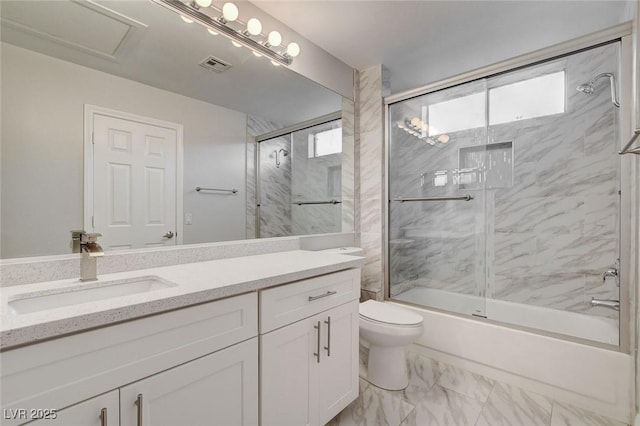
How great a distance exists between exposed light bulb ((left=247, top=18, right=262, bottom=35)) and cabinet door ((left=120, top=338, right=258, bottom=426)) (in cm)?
168

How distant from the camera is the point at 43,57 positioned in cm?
105

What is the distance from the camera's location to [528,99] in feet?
7.88

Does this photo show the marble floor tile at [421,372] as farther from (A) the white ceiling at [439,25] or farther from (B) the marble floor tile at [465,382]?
(A) the white ceiling at [439,25]

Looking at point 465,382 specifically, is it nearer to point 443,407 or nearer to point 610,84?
point 443,407

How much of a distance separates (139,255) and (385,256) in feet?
6.16

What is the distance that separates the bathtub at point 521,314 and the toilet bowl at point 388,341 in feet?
2.16

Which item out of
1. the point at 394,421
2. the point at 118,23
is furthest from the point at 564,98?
the point at 118,23

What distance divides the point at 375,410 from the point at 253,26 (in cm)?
231

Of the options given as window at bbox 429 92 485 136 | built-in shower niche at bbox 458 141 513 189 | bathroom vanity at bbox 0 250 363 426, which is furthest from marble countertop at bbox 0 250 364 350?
window at bbox 429 92 485 136

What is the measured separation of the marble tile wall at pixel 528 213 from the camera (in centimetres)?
211

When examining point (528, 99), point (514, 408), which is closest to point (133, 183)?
point (514, 408)

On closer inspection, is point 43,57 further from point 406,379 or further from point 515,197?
point 515,197

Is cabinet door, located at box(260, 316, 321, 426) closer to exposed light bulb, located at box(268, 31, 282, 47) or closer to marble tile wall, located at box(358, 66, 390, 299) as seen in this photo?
marble tile wall, located at box(358, 66, 390, 299)

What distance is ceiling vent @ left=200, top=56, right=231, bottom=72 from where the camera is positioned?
1542 millimetres
